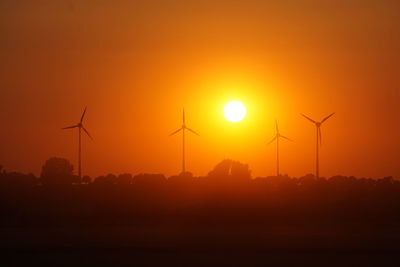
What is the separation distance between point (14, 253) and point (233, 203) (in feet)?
116

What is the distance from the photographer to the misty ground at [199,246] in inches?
1635

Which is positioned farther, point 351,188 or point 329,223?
point 351,188

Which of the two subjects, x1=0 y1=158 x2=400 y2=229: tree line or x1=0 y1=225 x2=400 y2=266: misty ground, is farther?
x1=0 y1=158 x2=400 y2=229: tree line

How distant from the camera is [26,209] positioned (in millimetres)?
72688

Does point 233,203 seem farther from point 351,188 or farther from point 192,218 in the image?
point 351,188

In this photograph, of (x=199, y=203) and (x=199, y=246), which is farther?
(x=199, y=203)

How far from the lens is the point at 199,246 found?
46.8 m

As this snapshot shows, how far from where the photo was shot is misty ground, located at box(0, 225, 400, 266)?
41.5 meters

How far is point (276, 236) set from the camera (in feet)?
173

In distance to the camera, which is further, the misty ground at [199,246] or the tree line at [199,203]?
the tree line at [199,203]

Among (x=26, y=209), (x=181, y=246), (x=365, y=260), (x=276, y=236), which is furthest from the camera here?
(x=26, y=209)

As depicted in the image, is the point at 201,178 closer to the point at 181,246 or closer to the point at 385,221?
the point at 385,221

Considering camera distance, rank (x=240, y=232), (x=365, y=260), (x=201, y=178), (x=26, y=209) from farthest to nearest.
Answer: (x=201, y=178) → (x=26, y=209) → (x=240, y=232) → (x=365, y=260)

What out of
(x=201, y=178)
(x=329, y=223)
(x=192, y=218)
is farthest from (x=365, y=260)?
(x=201, y=178)
